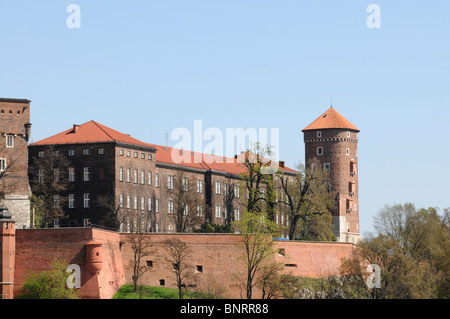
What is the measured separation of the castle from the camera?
86562mm

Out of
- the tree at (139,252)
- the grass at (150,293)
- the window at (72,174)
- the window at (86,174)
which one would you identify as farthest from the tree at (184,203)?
the grass at (150,293)

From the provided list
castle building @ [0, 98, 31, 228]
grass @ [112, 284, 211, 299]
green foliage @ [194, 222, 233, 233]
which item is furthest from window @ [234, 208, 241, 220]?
grass @ [112, 284, 211, 299]

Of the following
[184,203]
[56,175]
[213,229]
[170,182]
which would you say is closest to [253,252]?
[213,229]

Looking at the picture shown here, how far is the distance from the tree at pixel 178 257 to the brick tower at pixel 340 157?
31983mm

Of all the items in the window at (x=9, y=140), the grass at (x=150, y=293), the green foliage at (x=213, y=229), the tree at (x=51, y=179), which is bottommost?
the grass at (x=150, y=293)

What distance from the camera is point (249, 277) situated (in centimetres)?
9069

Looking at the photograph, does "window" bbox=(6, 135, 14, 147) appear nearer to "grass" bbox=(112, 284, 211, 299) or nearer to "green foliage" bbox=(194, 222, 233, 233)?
"grass" bbox=(112, 284, 211, 299)

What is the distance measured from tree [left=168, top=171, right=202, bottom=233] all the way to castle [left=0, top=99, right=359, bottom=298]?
37 centimetres

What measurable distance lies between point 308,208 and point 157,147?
55.9 feet

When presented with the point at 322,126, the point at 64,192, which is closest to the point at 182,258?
the point at 64,192

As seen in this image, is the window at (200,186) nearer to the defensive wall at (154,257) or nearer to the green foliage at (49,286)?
the defensive wall at (154,257)

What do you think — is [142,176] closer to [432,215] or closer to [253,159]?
[253,159]

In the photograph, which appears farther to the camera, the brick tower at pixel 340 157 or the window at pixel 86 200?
the brick tower at pixel 340 157

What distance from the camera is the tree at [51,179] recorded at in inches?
4146
